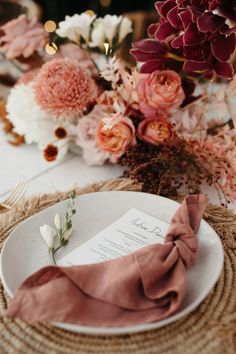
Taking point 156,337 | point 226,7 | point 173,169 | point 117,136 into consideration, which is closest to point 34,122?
point 117,136

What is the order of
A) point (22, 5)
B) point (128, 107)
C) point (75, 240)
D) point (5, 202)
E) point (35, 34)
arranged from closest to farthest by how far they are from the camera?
point (75, 240)
point (5, 202)
point (128, 107)
point (35, 34)
point (22, 5)

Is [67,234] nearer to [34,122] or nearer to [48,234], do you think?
[48,234]

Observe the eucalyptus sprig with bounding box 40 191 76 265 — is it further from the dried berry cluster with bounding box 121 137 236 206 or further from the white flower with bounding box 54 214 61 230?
the dried berry cluster with bounding box 121 137 236 206

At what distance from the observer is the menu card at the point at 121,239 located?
0.72m

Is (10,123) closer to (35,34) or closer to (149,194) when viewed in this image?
(35,34)

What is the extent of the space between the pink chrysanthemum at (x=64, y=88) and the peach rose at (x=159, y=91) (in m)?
0.12

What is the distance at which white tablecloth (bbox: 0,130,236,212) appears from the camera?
1010 millimetres

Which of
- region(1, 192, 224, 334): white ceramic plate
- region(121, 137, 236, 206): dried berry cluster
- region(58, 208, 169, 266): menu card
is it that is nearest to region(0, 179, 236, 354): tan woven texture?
region(1, 192, 224, 334): white ceramic plate

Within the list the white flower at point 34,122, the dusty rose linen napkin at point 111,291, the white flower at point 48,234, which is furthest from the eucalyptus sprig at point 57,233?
the white flower at point 34,122

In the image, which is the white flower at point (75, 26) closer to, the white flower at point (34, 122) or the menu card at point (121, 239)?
the white flower at point (34, 122)

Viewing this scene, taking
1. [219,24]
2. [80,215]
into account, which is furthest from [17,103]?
[219,24]

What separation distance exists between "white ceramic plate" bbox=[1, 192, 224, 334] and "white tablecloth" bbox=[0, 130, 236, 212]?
16 cm

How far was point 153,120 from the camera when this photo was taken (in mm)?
993

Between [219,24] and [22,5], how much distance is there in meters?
0.91
